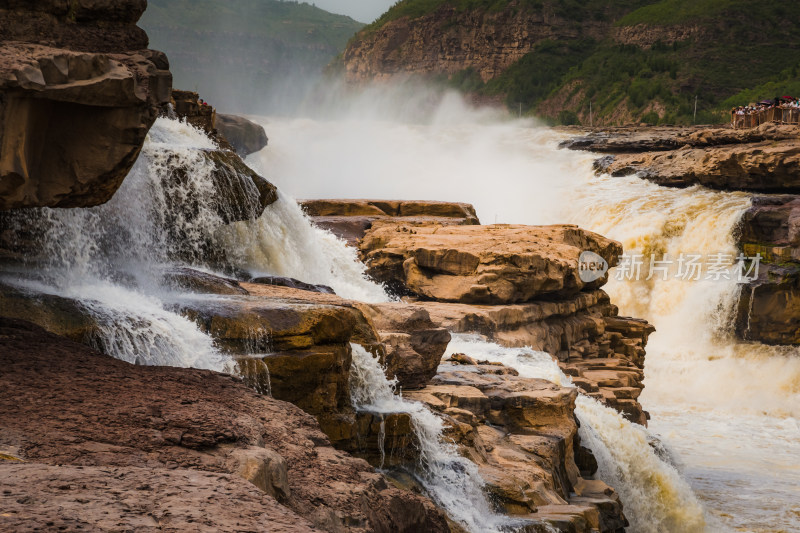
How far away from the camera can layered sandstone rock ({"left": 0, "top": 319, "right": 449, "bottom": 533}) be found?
338 centimetres

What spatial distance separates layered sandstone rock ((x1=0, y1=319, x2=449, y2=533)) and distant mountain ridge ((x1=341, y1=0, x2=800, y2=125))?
42763mm

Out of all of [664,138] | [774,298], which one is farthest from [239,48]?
[774,298]

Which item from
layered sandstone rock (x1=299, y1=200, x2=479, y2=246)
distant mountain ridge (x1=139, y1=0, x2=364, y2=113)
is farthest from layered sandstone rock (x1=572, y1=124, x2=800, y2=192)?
distant mountain ridge (x1=139, y1=0, x2=364, y2=113)

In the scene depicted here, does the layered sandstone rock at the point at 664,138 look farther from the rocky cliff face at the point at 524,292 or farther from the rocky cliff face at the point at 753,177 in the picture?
the rocky cliff face at the point at 524,292

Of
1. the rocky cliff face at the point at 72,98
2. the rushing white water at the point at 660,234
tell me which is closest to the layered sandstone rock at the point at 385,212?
the rushing white water at the point at 660,234

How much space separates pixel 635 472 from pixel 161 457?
8298 millimetres

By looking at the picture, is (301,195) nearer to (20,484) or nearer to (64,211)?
(64,211)

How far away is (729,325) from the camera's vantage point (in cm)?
2305

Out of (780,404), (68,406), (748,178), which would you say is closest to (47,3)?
(68,406)

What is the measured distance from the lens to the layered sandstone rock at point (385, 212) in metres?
20.5

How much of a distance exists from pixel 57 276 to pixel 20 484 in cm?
515

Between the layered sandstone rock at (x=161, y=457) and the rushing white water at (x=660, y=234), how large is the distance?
328 inches

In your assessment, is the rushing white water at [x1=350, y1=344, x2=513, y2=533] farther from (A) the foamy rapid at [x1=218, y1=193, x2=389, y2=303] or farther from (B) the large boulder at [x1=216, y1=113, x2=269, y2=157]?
(B) the large boulder at [x1=216, y1=113, x2=269, y2=157]

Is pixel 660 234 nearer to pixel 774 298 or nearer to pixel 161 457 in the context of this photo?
pixel 774 298
